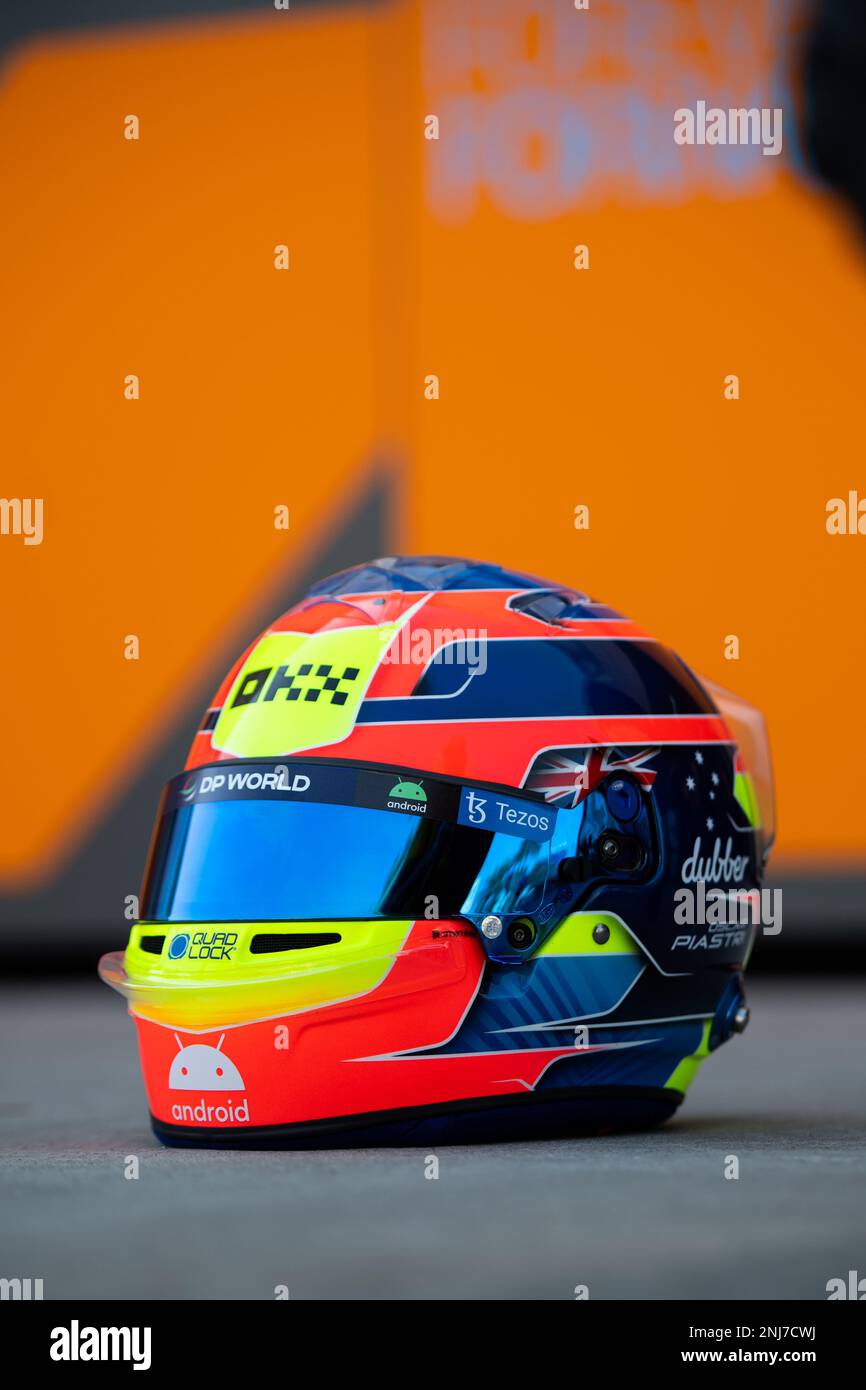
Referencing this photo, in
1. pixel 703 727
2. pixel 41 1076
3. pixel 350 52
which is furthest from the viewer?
pixel 350 52

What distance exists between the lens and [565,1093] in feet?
11.6

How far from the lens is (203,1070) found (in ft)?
11.3

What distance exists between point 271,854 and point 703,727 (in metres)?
1.01

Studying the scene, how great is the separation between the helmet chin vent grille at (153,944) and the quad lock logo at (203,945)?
0.05 meters

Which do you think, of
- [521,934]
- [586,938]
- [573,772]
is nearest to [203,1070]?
[521,934]

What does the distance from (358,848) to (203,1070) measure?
532mm

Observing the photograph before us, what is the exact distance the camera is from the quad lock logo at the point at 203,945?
338 cm

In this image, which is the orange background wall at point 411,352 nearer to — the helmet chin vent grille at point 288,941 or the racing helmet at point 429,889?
the racing helmet at point 429,889

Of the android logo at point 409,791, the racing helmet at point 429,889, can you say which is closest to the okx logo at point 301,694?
the racing helmet at point 429,889

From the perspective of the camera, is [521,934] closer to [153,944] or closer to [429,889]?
[429,889]

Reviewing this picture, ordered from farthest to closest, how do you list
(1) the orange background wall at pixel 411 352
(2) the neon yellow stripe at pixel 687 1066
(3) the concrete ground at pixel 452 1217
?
(1) the orange background wall at pixel 411 352
(2) the neon yellow stripe at pixel 687 1066
(3) the concrete ground at pixel 452 1217

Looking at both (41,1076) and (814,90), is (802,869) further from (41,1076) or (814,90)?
(41,1076)

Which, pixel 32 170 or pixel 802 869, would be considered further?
pixel 32 170

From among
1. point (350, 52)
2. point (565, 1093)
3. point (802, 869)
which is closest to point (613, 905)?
point (565, 1093)
